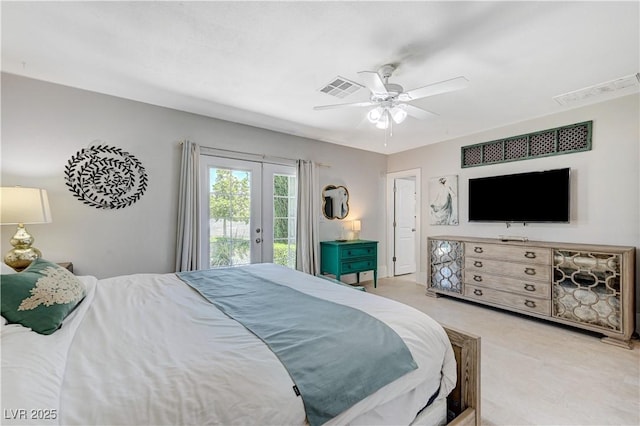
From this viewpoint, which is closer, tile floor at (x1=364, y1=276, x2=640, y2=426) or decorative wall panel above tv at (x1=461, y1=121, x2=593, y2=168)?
tile floor at (x1=364, y1=276, x2=640, y2=426)

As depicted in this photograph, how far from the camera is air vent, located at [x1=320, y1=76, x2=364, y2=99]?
2.50 meters

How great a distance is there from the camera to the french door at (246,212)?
3.57m

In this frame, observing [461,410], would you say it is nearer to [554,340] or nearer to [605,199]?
[554,340]

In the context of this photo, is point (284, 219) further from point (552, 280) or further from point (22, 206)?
point (552, 280)

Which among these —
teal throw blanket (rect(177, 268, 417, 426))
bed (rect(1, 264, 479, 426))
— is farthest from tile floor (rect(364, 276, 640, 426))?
teal throw blanket (rect(177, 268, 417, 426))

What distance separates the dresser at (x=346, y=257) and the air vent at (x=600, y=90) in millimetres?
2985

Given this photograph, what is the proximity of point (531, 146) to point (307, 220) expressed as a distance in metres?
3.23

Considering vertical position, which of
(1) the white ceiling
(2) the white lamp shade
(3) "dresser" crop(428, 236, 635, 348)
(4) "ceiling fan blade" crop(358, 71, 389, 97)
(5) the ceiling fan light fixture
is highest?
(1) the white ceiling

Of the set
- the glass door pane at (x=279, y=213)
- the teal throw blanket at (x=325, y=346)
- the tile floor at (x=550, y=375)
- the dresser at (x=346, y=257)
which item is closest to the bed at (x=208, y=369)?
the teal throw blanket at (x=325, y=346)

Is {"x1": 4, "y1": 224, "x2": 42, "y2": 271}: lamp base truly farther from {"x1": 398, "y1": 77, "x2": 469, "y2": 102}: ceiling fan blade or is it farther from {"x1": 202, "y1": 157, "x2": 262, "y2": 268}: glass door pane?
{"x1": 398, "y1": 77, "x2": 469, "y2": 102}: ceiling fan blade

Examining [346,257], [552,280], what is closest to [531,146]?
[552,280]

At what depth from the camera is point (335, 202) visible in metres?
4.88

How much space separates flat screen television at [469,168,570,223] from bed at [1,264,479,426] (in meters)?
2.94

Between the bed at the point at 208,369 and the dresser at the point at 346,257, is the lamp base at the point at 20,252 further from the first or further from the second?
the dresser at the point at 346,257
